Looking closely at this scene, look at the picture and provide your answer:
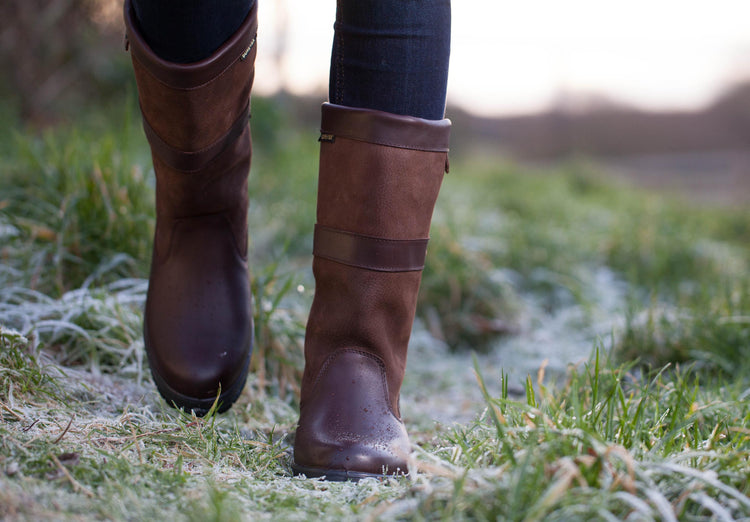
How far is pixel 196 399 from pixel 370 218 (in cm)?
45

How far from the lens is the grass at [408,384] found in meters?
0.67

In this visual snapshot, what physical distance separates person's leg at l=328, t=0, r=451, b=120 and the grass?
1.43 feet

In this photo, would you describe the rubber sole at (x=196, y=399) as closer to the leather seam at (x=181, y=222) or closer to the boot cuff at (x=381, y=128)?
the leather seam at (x=181, y=222)

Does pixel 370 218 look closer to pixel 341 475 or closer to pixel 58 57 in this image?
pixel 341 475

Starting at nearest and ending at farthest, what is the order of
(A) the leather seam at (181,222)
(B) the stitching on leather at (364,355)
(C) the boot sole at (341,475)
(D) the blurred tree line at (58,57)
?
(C) the boot sole at (341,475) < (B) the stitching on leather at (364,355) < (A) the leather seam at (181,222) < (D) the blurred tree line at (58,57)

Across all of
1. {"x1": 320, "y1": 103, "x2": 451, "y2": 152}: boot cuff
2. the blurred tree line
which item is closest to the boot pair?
{"x1": 320, "y1": 103, "x2": 451, "y2": 152}: boot cuff

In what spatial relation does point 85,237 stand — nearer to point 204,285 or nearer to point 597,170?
point 204,285

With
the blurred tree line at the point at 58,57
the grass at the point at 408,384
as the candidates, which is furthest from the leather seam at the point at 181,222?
the blurred tree line at the point at 58,57

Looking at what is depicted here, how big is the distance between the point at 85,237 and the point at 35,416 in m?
0.79

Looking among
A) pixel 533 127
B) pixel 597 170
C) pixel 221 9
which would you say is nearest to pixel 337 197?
pixel 221 9

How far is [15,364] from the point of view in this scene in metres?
0.99

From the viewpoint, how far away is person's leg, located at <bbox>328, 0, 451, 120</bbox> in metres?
0.92

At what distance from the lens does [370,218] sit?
96cm

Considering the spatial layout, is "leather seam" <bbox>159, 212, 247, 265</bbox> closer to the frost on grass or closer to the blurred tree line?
the frost on grass
